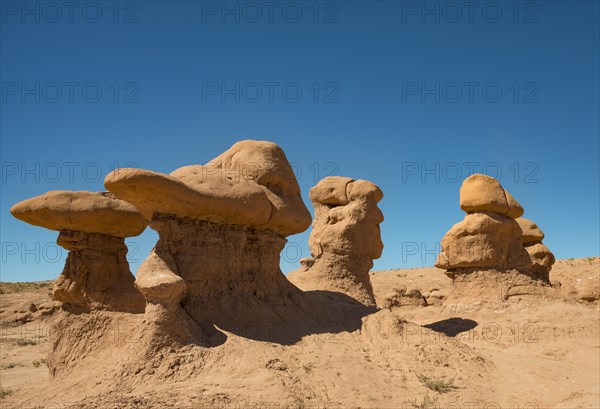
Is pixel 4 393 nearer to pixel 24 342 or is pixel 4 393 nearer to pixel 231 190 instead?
pixel 231 190

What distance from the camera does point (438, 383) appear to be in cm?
801

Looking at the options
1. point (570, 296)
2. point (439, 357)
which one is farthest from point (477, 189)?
point (439, 357)

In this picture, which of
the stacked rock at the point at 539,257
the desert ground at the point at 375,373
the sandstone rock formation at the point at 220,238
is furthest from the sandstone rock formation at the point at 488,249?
the sandstone rock formation at the point at 220,238

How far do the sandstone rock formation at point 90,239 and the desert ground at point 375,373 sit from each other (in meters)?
1.57

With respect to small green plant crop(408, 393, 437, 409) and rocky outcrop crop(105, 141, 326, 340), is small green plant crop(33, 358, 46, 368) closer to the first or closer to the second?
rocky outcrop crop(105, 141, 326, 340)

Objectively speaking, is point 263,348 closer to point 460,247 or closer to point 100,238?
point 100,238

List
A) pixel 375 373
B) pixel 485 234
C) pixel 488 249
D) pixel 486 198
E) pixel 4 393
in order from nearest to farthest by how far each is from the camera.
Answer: pixel 375 373, pixel 4 393, pixel 488 249, pixel 485 234, pixel 486 198

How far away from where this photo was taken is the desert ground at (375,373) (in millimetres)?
6746

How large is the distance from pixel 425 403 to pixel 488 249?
8467mm

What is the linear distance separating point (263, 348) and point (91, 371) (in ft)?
8.73

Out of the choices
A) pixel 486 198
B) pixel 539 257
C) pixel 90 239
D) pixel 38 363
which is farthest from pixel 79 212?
pixel 539 257

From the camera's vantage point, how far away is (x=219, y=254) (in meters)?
8.62

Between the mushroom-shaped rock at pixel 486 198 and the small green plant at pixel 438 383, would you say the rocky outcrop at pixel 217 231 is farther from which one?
the mushroom-shaped rock at pixel 486 198

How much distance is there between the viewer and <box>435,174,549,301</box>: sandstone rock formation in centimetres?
1489
